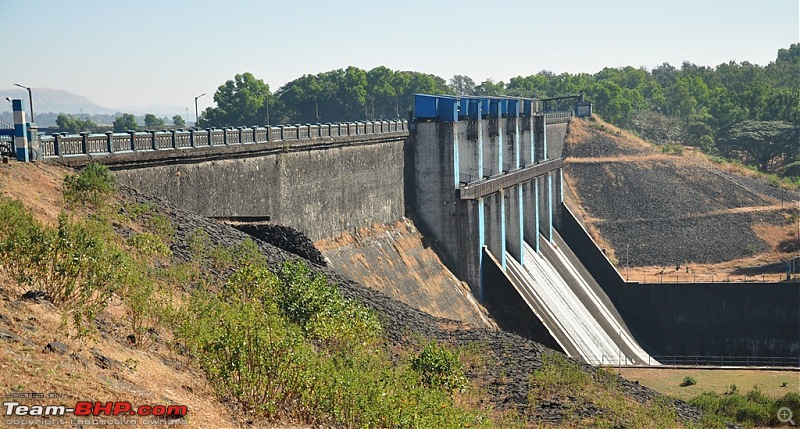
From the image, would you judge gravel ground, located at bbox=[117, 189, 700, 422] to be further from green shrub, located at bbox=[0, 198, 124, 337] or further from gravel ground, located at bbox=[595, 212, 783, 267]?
gravel ground, located at bbox=[595, 212, 783, 267]

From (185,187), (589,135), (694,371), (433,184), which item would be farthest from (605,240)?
(185,187)

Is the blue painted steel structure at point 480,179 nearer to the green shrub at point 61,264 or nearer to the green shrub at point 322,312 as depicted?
the green shrub at point 322,312

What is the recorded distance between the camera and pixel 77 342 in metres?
16.9

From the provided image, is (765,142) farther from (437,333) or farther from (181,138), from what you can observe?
(437,333)

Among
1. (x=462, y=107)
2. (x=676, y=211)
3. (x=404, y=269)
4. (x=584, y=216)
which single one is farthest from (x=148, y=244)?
(x=676, y=211)

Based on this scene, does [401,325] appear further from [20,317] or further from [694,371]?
[694,371]

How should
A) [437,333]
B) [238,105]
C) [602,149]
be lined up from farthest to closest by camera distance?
[238,105] → [602,149] → [437,333]

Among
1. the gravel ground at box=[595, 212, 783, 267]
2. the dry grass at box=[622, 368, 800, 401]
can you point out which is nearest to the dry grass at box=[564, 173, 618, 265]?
the gravel ground at box=[595, 212, 783, 267]

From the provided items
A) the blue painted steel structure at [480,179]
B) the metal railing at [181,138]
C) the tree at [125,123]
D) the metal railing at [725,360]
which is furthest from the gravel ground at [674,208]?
the tree at [125,123]

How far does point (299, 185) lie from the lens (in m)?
41.3

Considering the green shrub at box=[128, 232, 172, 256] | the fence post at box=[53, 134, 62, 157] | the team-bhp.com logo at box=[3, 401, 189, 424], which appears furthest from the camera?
the fence post at box=[53, 134, 62, 157]

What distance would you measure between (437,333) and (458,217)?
72.8ft

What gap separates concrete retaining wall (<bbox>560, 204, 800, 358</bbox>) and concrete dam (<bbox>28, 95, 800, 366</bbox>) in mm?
71

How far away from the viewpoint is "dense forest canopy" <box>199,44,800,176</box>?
111 m
